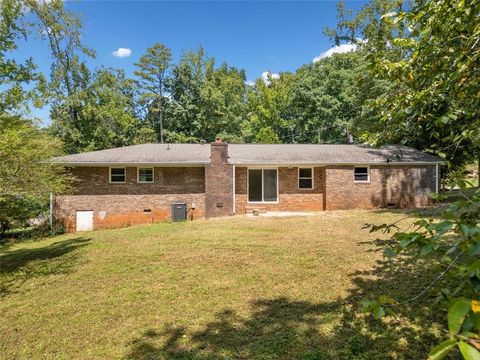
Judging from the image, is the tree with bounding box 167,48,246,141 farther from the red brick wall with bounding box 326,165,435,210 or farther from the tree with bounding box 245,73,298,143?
the red brick wall with bounding box 326,165,435,210

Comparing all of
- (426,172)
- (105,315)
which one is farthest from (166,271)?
(426,172)

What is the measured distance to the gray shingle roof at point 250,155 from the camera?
1522cm

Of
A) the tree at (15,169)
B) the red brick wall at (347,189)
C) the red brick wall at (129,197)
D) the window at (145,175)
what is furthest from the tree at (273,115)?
the tree at (15,169)

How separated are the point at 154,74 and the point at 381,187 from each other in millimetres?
28062

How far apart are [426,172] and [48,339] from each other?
1798 centimetres

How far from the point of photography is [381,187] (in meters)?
16.3

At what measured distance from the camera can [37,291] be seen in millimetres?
6555

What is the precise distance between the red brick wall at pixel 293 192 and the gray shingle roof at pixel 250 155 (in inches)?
29.5

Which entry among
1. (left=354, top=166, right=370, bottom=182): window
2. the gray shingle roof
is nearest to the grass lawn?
the gray shingle roof

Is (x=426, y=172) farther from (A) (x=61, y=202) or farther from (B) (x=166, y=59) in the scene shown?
(B) (x=166, y=59)

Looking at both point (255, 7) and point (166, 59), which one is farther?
point (166, 59)

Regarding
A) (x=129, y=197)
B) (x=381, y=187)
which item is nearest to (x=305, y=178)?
(x=381, y=187)

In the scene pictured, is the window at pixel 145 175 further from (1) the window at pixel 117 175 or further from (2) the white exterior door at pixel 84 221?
(2) the white exterior door at pixel 84 221

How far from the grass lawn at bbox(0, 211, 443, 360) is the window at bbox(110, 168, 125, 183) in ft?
21.0
